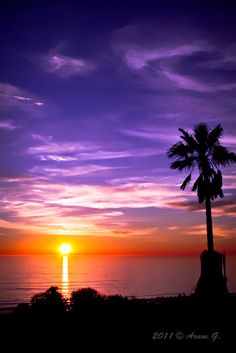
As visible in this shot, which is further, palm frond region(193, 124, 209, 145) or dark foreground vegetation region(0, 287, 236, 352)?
palm frond region(193, 124, 209, 145)

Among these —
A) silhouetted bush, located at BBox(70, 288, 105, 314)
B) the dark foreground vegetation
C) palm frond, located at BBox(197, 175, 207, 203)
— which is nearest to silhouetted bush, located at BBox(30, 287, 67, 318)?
the dark foreground vegetation

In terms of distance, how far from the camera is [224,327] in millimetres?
15234

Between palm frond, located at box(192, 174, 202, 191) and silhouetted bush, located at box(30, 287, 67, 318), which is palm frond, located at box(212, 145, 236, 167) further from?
silhouetted bush, located at box(30, 287, 67, 318)

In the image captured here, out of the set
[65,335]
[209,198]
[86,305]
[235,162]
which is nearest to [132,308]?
[86,305]

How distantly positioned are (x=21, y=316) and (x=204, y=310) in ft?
30.9

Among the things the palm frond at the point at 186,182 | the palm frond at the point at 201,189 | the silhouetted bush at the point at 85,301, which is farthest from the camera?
the palm frond at the point at 186,182

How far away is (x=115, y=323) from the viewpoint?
620 inches

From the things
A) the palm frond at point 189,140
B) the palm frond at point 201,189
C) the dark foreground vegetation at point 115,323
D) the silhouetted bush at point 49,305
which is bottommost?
the dark foreground vegetation at point 115,323

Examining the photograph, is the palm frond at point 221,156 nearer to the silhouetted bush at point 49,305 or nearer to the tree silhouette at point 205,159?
the tree silhouette at point 205,159

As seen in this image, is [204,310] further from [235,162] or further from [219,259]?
[235,162]

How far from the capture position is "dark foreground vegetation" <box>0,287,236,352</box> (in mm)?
13781

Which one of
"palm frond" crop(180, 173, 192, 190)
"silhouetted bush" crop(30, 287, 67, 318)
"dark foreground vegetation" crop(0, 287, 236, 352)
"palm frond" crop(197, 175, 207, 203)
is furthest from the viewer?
"palm frond" crop(180, 173, 192, 190)

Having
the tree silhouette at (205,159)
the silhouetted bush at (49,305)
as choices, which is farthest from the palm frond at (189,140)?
the silhouetted bush at (49,305)

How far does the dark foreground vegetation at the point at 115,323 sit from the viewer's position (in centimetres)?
1378
